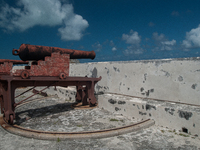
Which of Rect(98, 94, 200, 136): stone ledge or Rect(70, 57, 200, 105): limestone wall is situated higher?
Rect(70, 57, 200, 105): limestone wall

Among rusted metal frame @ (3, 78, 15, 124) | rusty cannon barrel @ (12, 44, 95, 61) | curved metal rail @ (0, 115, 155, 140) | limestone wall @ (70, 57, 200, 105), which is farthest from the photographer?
rusty cannon barrel @ (12, 44, 95, 61)

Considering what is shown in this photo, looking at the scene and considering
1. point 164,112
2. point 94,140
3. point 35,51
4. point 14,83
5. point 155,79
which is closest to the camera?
point 94,140

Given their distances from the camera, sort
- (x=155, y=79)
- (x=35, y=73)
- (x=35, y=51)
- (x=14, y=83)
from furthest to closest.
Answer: (x=155, y=79) → (x=35, y=51) → (x=35, y=73) → (x=14, y=83)

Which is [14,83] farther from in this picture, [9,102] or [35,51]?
[35,51]

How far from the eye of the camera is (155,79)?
4.65 metres

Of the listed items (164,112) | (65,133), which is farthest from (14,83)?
(164,112)

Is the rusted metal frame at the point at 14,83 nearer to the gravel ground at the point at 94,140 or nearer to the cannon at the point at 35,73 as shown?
the cannon at the point at 35,73

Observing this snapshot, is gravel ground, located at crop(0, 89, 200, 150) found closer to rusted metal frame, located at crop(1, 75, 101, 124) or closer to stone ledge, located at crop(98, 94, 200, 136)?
stone ledge, located at crop(98, 94, 200, 136)

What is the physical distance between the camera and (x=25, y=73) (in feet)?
13.3

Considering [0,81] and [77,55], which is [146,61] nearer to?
[77,55]

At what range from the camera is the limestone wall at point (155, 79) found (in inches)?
154

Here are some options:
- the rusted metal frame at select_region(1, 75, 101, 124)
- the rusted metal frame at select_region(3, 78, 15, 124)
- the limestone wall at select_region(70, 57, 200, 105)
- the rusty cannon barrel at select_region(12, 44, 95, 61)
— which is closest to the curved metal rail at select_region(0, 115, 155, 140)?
the rusted metal frame at select_region(3, 78, 15, 124)

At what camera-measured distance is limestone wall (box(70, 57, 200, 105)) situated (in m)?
3.92

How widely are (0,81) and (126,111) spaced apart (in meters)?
3.40
